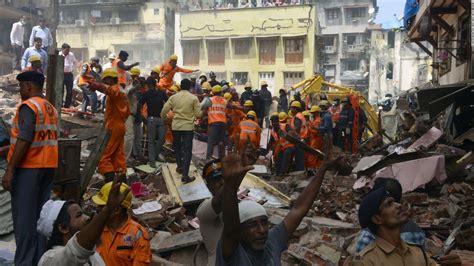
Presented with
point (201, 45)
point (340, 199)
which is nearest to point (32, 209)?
point (340, 199)

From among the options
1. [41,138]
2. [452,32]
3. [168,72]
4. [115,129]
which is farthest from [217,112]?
[452,32]

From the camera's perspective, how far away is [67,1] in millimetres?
45906

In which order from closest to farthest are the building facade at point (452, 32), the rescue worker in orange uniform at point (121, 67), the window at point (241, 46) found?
the rescue worker in orange uniform at point (121, 67) → the building facade at point (452, 32) → the window at point (241, 46)

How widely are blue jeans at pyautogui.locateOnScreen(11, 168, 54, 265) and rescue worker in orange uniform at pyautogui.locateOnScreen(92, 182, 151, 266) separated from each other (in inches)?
44.9

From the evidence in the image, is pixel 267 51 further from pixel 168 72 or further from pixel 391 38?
pixel 168 72

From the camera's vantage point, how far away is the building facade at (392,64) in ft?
159


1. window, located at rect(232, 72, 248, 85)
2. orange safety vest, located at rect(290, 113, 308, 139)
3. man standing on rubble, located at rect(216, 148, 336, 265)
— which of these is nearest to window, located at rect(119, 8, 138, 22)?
window, located at rect(232, 72, 248, 85)

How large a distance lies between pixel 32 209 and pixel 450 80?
15761 mm

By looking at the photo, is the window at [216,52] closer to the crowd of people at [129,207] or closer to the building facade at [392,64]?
the building facade at [392,64]

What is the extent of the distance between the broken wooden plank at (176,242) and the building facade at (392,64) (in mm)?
42444

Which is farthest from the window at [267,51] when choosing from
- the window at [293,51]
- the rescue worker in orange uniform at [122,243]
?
the rescue worker in orange uniform at [122,243]

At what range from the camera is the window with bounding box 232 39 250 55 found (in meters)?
41.6

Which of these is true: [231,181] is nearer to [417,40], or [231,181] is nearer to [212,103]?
[212,103]

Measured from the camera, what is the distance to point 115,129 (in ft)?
23.5
